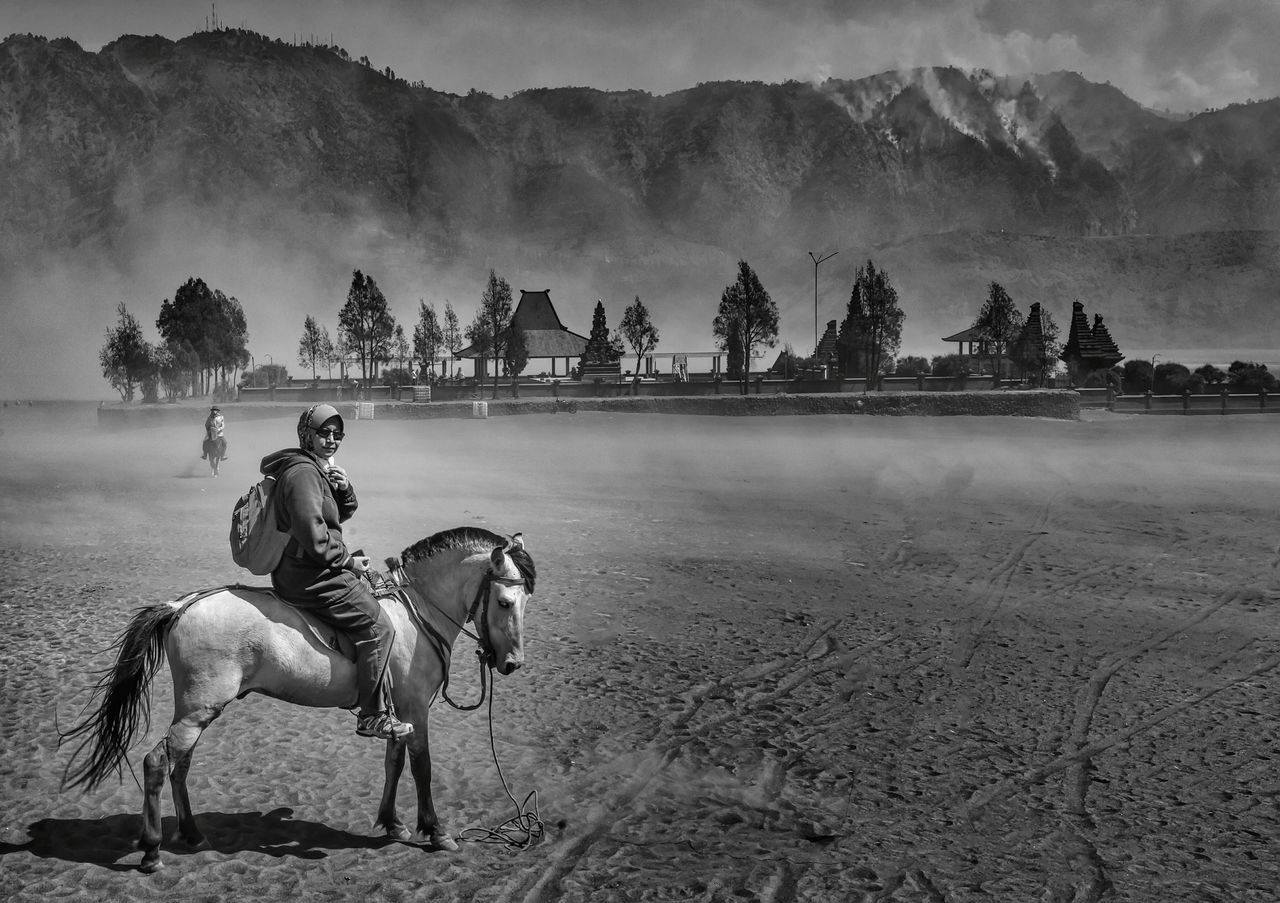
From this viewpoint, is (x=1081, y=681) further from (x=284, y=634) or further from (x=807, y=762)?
(x=284, y=634)

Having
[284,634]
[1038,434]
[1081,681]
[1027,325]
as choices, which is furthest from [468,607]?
[1027,325]

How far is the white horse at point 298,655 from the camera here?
6.09 metres

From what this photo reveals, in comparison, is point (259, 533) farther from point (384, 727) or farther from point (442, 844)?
point (442, 844)

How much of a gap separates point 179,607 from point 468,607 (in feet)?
5.29

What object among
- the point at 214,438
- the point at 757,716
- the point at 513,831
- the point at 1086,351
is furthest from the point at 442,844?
the point at 1086,351

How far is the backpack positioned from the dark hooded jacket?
0.04m

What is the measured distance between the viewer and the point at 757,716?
374 inches

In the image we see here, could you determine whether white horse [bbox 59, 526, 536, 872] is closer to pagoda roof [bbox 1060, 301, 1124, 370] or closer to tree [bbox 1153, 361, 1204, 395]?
tree [bbox 1153, 361, 1204, 395]

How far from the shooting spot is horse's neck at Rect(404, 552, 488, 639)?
6.68 meters

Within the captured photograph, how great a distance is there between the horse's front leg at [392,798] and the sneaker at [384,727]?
22 cm

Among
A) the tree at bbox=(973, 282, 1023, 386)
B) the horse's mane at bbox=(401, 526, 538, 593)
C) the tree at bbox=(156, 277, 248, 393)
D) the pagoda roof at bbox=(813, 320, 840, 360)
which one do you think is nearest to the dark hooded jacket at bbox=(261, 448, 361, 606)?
the horse's mane at bbox=(401, 526, 538, 593)

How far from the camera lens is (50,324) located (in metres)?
174

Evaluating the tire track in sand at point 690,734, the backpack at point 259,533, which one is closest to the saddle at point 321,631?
the backpack at point 259,533

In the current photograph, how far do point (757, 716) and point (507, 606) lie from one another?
12.1 ft
